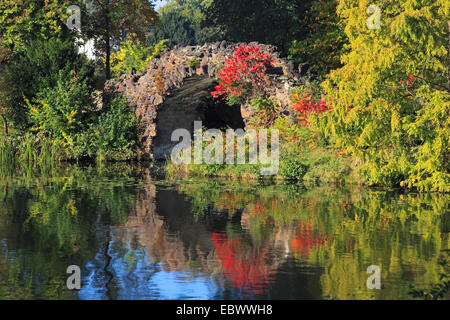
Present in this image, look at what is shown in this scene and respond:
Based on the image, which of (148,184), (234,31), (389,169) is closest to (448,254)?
(389,169)

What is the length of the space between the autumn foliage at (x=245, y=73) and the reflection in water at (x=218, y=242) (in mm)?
8409

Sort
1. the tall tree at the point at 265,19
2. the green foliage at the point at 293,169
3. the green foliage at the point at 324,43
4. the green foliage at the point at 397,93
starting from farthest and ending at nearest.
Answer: the tall tree at the point at 265,19 → the green foliage at the point at 324,43 → the green foliage at the point at 293,169 → the green foliage at the point at 397,93

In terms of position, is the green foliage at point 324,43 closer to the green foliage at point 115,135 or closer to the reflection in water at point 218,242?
the green foliage at point 115,135

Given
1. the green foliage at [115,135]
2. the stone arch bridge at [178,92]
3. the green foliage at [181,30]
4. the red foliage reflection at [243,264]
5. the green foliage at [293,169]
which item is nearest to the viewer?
the red foliage reflection at [243,264]

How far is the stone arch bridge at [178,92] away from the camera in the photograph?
32.7 meters

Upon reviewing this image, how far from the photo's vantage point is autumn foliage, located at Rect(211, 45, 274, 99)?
29.9 m

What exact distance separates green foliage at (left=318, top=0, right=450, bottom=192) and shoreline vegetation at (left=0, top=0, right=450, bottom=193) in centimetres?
4

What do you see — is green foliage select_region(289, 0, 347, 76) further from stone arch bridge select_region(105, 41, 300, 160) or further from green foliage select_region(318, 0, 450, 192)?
green foliage select_region(318, 0, 450, 192)

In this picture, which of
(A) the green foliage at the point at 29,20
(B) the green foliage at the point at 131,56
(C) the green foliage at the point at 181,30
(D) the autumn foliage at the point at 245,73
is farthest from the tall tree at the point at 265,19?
(C) the green foliage at the point at 181,30

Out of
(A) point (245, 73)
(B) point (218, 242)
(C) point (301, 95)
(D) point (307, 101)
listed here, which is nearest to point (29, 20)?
(A) point (245, 73)

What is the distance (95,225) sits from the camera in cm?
1526

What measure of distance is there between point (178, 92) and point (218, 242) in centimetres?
2429

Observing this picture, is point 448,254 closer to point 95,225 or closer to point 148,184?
point 95,225

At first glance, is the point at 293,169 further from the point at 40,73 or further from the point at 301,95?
the point at 40,73
